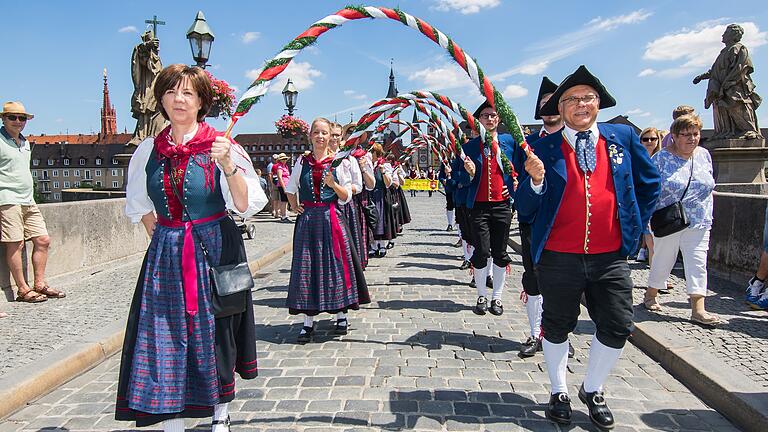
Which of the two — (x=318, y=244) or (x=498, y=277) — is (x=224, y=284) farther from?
(x=498, y=277)

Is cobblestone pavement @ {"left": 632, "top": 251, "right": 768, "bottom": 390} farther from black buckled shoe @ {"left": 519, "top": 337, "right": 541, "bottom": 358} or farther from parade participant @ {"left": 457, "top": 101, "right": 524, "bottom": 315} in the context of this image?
parade participant @ {"left": 457, "top": 101, "right": 524, "bottom": 315}

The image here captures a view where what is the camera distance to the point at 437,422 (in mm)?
3463

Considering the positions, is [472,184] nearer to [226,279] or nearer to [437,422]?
[437,422]

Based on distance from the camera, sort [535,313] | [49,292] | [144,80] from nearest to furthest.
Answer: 1. [535,313]
2. [49,292]
3. [144,80]

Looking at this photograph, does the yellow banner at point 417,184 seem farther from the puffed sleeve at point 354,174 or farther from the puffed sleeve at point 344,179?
the puffed sleeve at point 344,179

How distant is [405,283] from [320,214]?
3.28 meters

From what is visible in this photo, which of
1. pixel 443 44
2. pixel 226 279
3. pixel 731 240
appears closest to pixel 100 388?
pixel 226 279

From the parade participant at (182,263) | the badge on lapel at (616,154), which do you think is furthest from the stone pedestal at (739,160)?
the parade participant at (182,263)

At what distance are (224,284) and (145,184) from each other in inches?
28.5

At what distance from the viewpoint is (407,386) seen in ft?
13.3

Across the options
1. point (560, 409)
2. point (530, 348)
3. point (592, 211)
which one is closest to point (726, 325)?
point (530, 348)

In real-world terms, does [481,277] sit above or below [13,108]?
below

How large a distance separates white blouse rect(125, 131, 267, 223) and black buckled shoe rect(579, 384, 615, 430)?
7.76 feet

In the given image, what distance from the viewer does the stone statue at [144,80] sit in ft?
39.7
